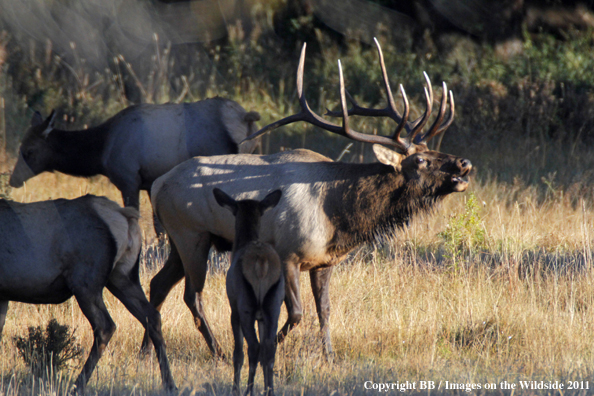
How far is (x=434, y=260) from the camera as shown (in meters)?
7.84

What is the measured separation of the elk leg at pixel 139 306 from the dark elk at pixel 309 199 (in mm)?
817

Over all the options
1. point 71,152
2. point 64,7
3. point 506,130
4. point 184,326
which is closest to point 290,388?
point 184,326

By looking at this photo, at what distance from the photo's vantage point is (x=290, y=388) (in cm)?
451

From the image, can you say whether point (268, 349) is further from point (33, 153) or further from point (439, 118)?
point (33, 153)

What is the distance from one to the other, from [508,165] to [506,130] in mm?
1657

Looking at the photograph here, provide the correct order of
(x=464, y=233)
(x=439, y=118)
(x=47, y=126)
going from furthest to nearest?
(x=47, y=126)
(x=464, y=233)
(x=439, y=118)

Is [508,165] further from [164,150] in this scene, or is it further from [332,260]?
[332,260]

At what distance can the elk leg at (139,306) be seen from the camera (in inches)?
189

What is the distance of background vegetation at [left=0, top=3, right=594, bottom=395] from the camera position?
15.1ft

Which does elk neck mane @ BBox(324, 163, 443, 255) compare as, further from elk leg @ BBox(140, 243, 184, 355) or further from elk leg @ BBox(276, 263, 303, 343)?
elk leg @ BBox(140, 243, 184, 355)

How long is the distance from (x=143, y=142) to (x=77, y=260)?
413cm

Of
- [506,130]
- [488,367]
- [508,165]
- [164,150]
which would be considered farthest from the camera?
[506,130]

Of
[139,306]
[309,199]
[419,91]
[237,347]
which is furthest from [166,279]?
[419,91]

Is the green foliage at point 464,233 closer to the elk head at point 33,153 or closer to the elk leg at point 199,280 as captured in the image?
the elk leg at point 199,280
